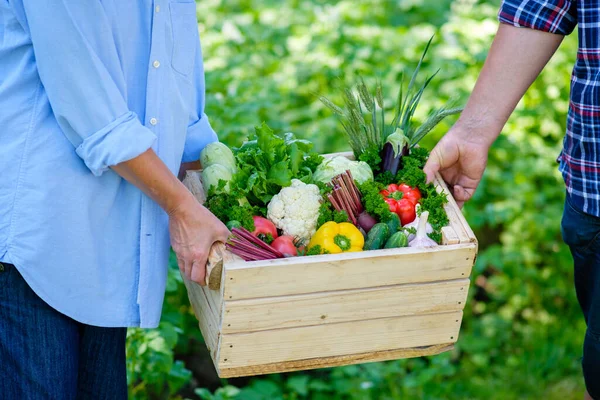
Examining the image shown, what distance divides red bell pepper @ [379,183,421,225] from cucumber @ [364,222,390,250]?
0.13 meters

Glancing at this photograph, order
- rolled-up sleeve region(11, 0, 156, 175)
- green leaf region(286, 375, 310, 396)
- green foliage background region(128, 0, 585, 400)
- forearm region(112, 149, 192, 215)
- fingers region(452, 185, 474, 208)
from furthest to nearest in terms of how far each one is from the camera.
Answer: green foliage background region(128, 0, 585, 400) < green leaf region(286, 375, 310, 396) < fingers region(452, 185, 474, 208) < forearm region(112, 149, 192, 215) < rolled-up sleeve region(11, 0, 156, 175)

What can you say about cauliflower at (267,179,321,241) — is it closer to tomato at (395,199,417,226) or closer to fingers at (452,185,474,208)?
tomato at (395,199,417,226)

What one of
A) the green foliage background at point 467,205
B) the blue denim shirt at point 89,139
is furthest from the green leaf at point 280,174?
the green foliage background at point 467,205

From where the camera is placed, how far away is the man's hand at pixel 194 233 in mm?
1869

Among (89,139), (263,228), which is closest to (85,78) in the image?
(89,139)

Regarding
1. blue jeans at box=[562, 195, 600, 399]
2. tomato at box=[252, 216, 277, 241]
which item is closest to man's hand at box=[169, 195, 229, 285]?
tomato at box=[252, 216, 277, 241]

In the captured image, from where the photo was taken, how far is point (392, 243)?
1991 mm

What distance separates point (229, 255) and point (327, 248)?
0.84ft

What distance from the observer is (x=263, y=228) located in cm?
203

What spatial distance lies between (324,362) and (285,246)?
0.33 m

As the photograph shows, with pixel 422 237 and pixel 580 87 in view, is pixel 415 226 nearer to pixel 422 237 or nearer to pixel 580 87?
pixel 422 237

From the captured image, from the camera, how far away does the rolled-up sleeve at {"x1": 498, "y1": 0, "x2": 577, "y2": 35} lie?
2.17 meters

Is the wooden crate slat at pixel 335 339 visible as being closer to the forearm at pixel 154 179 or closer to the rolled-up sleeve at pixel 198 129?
the forearm at pixel 154 179

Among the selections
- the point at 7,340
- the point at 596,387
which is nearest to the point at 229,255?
the point at 7,340
